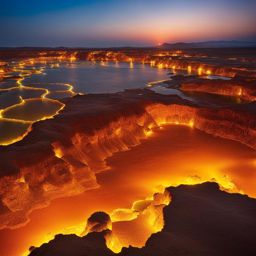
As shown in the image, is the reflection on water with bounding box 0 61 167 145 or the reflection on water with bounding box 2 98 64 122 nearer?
the reflection on water with bounding box 0 61 167 145

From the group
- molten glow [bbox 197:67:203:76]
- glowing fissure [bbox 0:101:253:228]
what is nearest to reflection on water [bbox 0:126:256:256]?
glowing fissure [bbox 0:101:253:228]

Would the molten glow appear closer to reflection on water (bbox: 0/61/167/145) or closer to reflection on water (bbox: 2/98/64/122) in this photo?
reflection on water (bbox: 0/61/167/145)

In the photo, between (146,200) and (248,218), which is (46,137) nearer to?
(146,200)

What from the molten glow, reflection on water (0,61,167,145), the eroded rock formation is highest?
the eroded rock formation

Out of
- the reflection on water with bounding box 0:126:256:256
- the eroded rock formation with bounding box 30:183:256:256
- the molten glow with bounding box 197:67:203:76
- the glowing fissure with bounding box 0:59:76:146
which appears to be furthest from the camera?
the molten glow with bounding box 197:67:203:76

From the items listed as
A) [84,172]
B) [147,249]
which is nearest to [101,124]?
[84,172]

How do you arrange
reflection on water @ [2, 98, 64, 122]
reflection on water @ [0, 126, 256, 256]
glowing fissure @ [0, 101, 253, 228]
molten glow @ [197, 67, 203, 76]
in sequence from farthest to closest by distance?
molten glow @ [197, 67, 203, 76]
reflection on water @ [2, 98, 64, 122]
glowing fissure @ [0, 101, 253, 228]
reflection on water @ [0, 126, 256, 256]

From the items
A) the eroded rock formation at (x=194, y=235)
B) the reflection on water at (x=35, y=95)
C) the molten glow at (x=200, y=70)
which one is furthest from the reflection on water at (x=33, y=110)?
the molten glow at (x=200, y=70)

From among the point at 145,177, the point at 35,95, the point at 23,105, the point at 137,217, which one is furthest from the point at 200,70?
the point at 137,217

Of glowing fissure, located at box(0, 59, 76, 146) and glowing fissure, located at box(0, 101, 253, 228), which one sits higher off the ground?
glowing fissure, located at box(0, 101, 253, 228)
